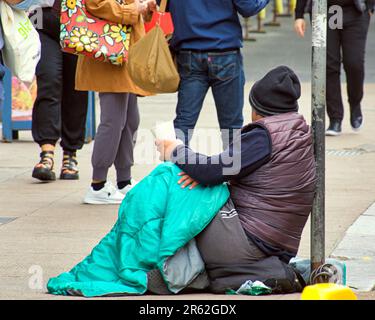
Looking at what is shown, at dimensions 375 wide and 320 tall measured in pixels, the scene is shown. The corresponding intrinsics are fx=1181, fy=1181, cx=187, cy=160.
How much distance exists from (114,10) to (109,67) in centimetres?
40

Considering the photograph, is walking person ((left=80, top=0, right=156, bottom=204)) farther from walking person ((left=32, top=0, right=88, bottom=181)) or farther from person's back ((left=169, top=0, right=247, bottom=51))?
walking person ((left=32, top=0, right=88, bottom=181))

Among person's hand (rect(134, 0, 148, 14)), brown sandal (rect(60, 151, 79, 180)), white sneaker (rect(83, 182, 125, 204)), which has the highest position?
person's hand (rect(134, 0, 148, 14))

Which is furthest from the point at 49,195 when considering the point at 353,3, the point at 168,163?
the point at 353,3

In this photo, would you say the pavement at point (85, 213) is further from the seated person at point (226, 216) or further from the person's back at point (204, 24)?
the person's back at point (204, 24)

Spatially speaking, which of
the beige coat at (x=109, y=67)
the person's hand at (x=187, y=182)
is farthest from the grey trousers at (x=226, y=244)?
the beige coat at (x=109, y=67)

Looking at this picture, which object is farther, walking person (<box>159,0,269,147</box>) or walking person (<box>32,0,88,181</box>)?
walking person (<box>32,0,88,181</box>)

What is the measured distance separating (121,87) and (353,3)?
3.74 meters

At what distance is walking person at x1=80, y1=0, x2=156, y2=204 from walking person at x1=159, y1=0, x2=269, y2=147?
0.90 ft

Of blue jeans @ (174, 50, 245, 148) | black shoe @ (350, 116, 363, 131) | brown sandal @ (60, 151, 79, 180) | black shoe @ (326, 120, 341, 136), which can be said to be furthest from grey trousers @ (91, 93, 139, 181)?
black shoe @ (350, 116, 363, 131)

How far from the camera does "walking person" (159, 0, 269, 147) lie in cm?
741

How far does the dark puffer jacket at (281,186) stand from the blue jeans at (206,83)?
69.2 inches

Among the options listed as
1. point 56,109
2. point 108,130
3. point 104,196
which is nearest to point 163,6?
point 108,130

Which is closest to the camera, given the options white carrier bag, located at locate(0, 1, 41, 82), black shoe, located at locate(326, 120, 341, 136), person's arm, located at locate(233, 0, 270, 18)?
white carrier bag, located at locate(0, 1, 41, 82)

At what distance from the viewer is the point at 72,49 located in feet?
25.1
